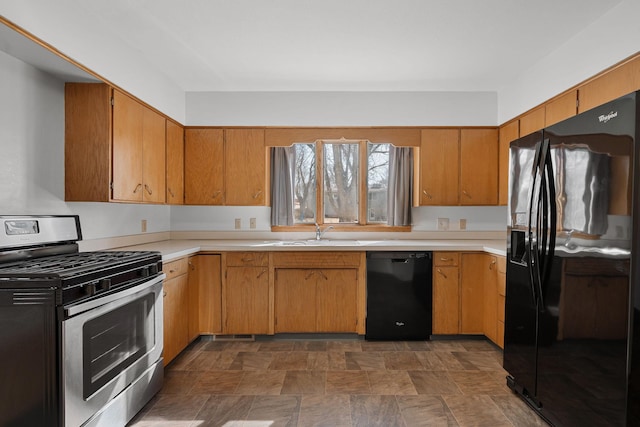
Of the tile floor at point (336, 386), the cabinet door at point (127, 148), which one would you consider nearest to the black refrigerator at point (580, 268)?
the tile floor at point (336, 386)

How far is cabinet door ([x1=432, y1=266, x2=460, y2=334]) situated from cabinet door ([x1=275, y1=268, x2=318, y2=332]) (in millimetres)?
1138

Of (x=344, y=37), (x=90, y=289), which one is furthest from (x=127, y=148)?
(x=344, y=37)

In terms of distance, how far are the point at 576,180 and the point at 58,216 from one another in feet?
9.61

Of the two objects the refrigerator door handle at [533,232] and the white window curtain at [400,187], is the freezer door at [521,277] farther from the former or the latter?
the white window curtain at [400,187]

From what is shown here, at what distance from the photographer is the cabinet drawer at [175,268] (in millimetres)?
2961

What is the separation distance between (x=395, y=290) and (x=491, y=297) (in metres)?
0.83

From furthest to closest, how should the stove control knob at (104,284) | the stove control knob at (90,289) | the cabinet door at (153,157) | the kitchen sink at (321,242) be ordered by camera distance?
the kitchen sink at (321,242) < the cabinet door at (153,157) < the stove control knob at (104,284) < the stove control knob at (90,289)

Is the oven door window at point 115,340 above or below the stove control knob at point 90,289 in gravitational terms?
below

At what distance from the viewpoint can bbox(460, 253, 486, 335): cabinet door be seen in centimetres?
369

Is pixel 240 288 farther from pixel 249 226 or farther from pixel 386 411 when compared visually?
pixel 386 411

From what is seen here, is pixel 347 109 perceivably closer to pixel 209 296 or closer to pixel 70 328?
pixel 209 296

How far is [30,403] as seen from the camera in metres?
1.68

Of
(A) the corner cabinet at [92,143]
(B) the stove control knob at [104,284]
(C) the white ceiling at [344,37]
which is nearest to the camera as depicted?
(B) the stove control knob at [104,284]

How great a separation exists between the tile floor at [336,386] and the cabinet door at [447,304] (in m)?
0.14
